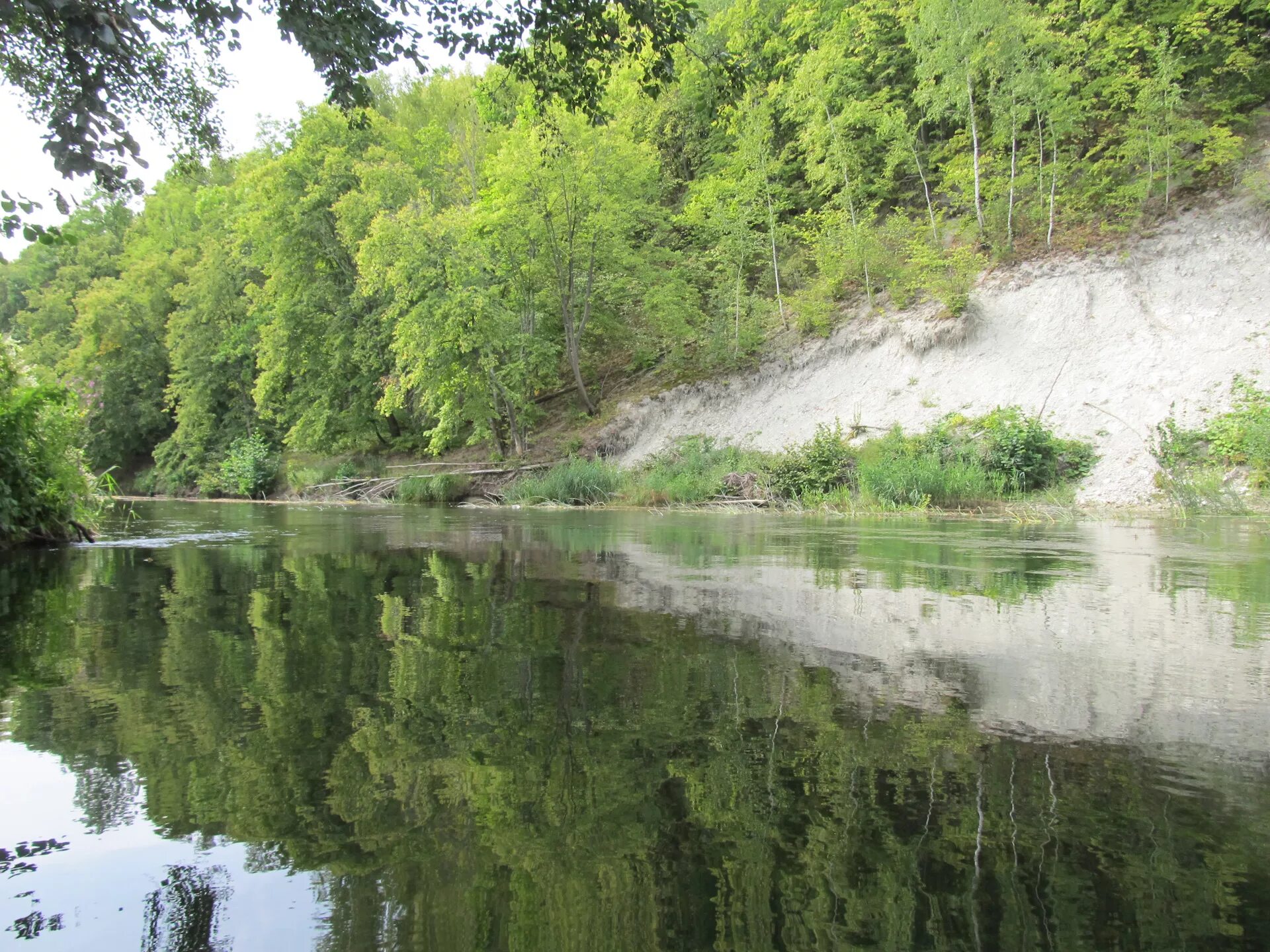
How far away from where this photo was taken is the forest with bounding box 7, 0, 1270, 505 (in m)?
19.0

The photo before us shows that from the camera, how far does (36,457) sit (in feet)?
→ 21.8

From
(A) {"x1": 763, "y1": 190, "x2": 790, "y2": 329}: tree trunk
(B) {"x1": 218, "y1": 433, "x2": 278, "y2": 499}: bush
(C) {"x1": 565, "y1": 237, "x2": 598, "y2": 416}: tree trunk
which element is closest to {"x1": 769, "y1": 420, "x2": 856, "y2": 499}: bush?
(A) {"x1": 763, "y1": 190, "x2": 790, "y2": 329}: tree trunk

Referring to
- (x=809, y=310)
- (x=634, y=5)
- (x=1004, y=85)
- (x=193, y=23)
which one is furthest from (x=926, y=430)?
(x=193, y=23)

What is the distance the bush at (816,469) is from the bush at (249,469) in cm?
2074

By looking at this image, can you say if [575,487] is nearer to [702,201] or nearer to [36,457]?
[702,201]

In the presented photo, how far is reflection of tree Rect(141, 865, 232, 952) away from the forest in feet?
54.6

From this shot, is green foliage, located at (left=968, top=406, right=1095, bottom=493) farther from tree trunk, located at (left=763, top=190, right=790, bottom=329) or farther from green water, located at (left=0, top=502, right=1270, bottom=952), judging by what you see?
green water, located at (left=0, top=502, right=1270, bottom=952)

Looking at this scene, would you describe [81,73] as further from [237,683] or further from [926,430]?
[926,430]

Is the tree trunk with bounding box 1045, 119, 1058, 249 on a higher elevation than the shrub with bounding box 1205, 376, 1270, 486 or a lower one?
higher

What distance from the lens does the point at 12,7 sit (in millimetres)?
4020

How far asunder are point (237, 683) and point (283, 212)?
27198mm

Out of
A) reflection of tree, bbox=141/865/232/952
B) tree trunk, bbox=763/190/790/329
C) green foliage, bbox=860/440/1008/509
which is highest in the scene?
tree trunk, bbox=763/190/790/329

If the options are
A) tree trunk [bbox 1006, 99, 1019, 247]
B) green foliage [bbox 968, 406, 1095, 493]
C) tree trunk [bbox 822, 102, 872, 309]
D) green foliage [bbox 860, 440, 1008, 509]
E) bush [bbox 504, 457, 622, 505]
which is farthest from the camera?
tree trunk [bbox 822, 102, 872, 309]

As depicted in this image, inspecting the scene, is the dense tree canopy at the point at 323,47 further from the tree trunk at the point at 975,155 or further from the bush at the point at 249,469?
the bush at the point at 249,469
